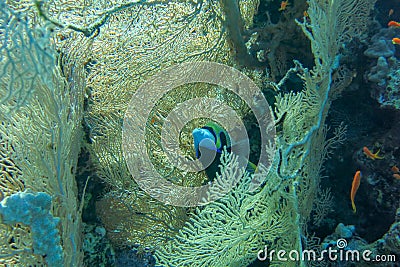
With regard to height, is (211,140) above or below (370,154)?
below

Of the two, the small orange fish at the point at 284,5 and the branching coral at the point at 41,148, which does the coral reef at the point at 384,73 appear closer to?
the small orange fish at the point at 284,5

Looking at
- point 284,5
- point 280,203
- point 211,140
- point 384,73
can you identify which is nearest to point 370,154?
point 384,73

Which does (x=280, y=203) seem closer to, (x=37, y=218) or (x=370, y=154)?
(x=370, y=154)

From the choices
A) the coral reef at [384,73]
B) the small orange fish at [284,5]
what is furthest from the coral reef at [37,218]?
the coral reef at [384,73]

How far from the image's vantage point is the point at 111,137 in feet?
11.0

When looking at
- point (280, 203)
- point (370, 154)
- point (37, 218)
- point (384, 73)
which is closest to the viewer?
point (37, 218)

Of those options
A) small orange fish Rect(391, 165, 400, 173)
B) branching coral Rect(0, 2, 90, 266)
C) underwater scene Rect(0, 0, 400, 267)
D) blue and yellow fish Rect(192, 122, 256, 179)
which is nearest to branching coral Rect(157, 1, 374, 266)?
underwater scene Rect(0, 0, 400, 267)

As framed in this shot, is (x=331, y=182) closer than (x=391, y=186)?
No

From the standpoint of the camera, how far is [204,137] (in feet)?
8.79

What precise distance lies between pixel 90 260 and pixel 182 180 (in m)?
1.28

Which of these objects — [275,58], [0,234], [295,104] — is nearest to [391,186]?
[295,104]

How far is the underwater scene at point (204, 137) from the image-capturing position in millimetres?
2367

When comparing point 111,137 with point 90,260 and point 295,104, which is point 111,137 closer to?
point 90,260

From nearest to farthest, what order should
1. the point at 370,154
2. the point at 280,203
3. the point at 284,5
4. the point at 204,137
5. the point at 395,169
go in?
the point at 280,203 < the point at 204,137 < the point at 395,169 < the point at 370,154 < the point at 284,5
